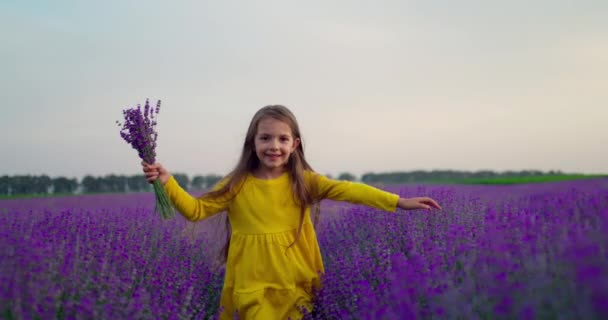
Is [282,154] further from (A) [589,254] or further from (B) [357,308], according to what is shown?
(A) [589,254]

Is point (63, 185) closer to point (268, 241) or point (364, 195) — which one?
point (268, 241)

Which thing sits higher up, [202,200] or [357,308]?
[202,200]

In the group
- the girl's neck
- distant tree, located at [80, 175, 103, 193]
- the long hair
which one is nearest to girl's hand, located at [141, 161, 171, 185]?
the long hair

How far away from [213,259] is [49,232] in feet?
5.28

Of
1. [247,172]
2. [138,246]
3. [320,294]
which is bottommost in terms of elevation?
[320,294]

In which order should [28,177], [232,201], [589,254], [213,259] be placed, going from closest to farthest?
[589,254], [232,201], [213,259], [28,177]

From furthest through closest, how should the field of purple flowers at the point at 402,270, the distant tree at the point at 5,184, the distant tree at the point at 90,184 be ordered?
1. the distant tree at the point at 90,184
2. the distant tree at the point at 5,184
3. the field of purple flowers at the point at 402,270

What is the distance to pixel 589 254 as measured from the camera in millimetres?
1267

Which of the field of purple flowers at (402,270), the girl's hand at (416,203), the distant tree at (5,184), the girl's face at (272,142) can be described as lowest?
the field of purple flowers at (402,270)

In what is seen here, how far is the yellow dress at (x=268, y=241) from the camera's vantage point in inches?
109

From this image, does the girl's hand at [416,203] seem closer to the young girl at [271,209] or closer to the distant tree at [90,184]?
the young girl at [271,209]

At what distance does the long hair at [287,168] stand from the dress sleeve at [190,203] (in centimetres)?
4

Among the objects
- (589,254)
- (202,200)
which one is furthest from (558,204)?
(202,200)

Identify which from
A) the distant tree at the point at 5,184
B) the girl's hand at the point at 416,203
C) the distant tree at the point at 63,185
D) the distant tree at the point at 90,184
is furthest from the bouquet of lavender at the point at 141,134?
the distant tree at the point at 90,184
